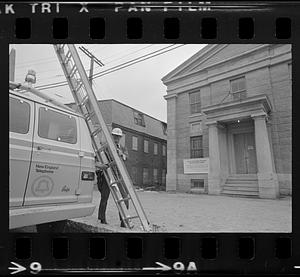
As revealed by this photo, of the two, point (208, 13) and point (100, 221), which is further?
point (100, 221)

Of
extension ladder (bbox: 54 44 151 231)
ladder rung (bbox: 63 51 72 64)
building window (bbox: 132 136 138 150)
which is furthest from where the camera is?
building window (bbox: 132 136 138 150)

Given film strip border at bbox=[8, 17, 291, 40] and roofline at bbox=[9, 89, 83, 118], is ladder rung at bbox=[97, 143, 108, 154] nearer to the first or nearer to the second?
roofline at bbox=[9, 89, 83, 118]

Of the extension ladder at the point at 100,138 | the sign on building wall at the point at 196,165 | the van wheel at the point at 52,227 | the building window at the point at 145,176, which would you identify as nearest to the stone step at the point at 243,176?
the sign on building wall at the point at 196,165

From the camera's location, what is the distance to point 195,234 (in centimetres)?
175

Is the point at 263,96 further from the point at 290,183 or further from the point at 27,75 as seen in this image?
the point at 27,75

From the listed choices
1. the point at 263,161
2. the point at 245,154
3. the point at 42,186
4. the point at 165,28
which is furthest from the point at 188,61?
the point at 42,186

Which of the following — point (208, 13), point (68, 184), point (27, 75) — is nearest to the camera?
point (208, 13)

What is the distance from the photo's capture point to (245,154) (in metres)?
1.97

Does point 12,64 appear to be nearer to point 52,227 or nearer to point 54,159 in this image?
point 54,159

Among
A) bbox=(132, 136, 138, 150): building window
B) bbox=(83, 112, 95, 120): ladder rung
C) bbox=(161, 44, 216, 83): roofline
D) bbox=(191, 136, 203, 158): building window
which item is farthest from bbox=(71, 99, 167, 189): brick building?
→ bbox=(161, 44, 216, 83): roofline

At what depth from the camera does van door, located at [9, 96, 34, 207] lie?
1.73 m

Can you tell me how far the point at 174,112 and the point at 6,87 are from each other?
1225 millimetres

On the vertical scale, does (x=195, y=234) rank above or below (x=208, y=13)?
below

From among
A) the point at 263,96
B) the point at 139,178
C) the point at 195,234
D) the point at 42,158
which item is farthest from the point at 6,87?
the point at 263,96
